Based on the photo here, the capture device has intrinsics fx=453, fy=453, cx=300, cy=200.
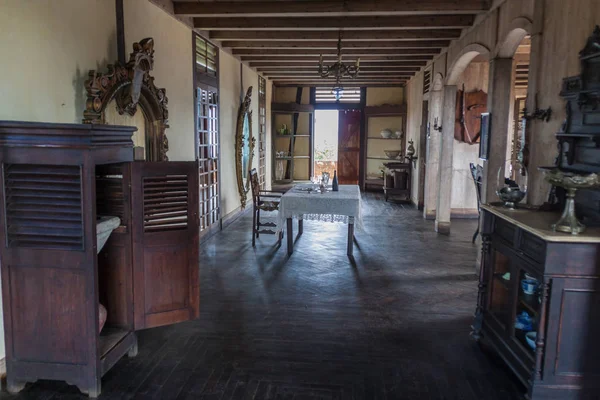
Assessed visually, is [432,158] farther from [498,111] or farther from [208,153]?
[208,153]

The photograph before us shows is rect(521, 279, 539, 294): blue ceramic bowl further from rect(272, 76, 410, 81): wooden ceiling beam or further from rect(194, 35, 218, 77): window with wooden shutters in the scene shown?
rect(272, 76, 410, 81): wooden ceiling beam

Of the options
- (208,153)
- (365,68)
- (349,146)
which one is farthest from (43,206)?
(349,146)

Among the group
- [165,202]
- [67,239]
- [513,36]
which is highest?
[513,36]

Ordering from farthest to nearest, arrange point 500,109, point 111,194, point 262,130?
point 262,130 → point 500,109 → point 111,194

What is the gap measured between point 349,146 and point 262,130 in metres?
3.28

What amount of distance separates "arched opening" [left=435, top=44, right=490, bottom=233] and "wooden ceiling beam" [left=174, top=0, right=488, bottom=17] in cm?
116

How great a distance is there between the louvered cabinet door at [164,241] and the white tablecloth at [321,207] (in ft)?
8.70

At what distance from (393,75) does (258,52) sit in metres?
4.10

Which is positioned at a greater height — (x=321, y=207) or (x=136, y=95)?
(x=136, y=95)

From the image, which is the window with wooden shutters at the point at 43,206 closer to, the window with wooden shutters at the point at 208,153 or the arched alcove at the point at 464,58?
the window with wooden shutters at the point at 208,153

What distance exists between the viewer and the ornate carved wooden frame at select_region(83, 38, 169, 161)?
3.98m

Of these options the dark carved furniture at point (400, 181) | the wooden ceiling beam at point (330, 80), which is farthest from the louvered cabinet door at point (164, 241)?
the wooden ceiling beam at point (330, 80)

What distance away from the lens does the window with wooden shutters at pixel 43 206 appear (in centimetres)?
278

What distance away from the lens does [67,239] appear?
2822 mm
